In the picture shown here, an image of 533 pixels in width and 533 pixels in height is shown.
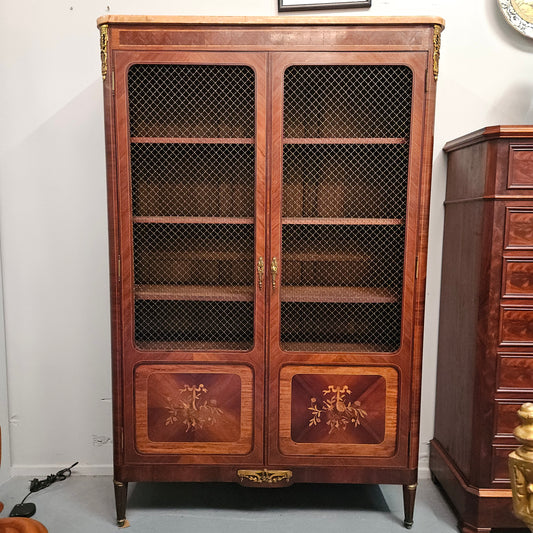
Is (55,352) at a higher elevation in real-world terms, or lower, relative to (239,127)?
lower

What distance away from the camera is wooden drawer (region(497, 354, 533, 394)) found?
4.60 feet

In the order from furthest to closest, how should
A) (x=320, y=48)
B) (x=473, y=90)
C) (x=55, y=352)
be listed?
(x=55, y=352), (x=473, y=90), (x=320, y=48)

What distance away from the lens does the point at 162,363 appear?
1.48 metres

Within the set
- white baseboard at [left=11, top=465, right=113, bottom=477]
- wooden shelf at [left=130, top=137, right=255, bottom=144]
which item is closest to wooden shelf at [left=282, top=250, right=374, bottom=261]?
wooden shelf at [left=130, top=137, right=255, bottom=144]

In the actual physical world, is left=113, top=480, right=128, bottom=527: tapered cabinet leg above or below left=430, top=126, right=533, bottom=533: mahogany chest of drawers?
below

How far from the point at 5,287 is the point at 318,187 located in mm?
1282

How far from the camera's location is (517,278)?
1.38m

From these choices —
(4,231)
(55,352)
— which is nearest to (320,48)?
(4,231)

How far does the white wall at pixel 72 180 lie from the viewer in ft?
5.58

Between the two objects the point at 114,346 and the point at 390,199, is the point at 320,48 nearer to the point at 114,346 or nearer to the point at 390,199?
the point at 390,199

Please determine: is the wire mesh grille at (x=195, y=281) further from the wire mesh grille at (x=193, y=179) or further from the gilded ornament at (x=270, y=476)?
the gilded ornament at (x=270, y=476)

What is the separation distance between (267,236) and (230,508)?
0.98 m

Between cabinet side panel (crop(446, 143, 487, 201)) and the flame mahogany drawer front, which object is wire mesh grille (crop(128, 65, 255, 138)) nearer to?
cabinet side panel (crop(446, 143, 487, 201))

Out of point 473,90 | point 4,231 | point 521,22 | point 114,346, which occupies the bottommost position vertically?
point 114,346
